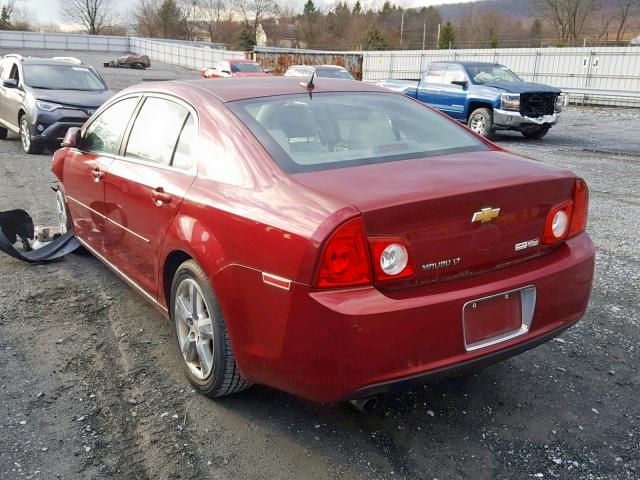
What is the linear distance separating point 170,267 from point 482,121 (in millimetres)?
12345

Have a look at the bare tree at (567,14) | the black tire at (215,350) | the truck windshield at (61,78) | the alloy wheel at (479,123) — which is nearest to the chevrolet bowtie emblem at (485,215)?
the black tire at (215,350)

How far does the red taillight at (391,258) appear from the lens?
245cm

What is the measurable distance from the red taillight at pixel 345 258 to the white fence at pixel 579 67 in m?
22.4

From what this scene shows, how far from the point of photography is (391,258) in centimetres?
247

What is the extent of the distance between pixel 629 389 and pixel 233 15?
94.6 m

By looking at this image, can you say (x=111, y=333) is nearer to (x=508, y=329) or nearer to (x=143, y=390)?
(x=143, y=390)

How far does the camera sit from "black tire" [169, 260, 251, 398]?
2.93 m

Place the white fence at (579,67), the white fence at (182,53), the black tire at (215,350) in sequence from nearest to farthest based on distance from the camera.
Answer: the black tire at (215,350) → the white fence at (579,67) → the white fence at (182,53)

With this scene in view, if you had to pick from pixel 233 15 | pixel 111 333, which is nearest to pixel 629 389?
pixel 111 333

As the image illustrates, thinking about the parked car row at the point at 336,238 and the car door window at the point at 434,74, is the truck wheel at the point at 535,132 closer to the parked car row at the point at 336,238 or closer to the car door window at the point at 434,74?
the car door window at the point at 434,74

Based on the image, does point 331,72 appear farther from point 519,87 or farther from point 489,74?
point 519,87

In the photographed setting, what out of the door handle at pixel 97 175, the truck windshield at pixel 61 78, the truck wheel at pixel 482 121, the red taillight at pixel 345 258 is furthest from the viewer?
the truck wheel at pixel 482 121

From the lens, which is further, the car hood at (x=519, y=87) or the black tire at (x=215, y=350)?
the car hood at (x=519, y=87)

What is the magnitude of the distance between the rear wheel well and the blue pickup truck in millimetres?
11945
